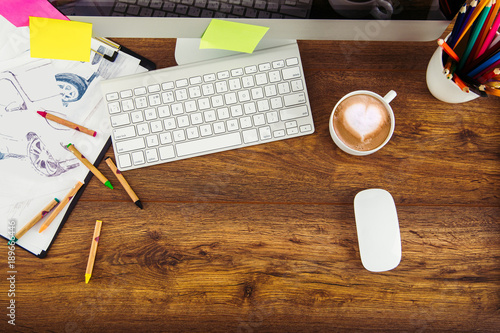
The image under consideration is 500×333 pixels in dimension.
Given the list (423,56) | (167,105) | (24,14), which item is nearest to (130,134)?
(167,105)

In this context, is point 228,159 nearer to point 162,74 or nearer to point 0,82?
point 162,74

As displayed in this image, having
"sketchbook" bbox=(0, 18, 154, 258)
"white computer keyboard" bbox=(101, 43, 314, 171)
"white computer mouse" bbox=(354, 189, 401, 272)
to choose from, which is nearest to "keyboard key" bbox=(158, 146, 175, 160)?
"white computer keyboard" bbox=(101, 43, 314, 171)

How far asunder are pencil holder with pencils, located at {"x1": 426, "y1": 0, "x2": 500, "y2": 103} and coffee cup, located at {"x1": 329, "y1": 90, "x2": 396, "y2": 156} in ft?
0.34

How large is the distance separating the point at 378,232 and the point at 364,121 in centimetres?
19

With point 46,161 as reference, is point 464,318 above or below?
below

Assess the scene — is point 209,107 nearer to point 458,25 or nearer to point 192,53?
point 192,53

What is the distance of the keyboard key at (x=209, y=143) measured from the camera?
61cm

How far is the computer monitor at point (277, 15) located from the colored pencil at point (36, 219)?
1.03 feet

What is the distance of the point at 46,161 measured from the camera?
2.06 feet

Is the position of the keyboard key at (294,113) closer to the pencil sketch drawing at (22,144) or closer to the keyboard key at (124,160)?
the keyboard key at (124,160)

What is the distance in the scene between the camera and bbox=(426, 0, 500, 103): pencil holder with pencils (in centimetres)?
49

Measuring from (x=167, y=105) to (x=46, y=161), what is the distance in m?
0.25

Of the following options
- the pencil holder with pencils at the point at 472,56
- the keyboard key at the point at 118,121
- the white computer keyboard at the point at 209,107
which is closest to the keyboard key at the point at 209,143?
the white computer keyboard at the point at 209,107

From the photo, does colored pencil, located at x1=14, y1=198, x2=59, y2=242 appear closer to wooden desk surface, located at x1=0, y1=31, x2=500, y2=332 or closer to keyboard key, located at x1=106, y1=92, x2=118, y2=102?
wooden desk surface, located at x1=0, y1=31, x2=500, y2=332
